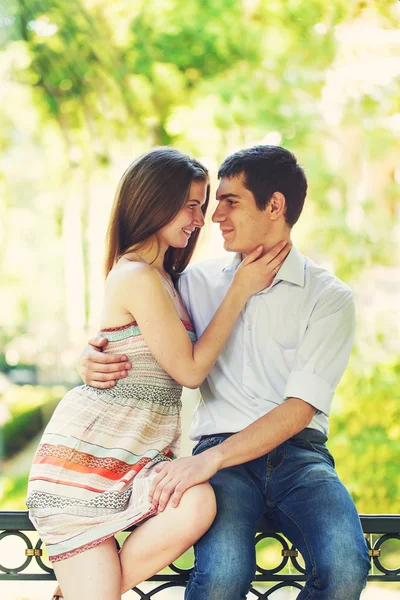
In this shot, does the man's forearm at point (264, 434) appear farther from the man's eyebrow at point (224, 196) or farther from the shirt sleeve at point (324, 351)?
the man's eyebrow at point (224, 196)

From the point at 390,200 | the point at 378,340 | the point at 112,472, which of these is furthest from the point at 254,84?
the point at 112,472

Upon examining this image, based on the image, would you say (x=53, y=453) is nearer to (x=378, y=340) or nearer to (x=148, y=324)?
(x=148, y=324)

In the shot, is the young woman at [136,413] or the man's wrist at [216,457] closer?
the young woman at [136,413]

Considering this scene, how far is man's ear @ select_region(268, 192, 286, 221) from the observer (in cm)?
181

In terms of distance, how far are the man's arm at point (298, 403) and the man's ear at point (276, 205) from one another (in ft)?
0.77

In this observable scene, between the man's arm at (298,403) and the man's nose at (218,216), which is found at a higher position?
the man's nose at (218,216)

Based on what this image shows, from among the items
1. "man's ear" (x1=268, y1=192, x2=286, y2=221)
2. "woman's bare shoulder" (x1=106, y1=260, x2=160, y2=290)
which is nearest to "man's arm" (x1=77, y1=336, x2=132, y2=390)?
"woman's bare shoulder" (x1=106, y1=260, x2=160, y2=290)

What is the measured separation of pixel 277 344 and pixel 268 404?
0.49 ft

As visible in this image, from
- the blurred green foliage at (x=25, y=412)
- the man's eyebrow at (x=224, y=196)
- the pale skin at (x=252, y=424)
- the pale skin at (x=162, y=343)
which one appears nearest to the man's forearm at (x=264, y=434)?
the pale skin at (x=252, y=424)

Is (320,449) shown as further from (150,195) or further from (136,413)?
(150,195)

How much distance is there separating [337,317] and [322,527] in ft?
1.62

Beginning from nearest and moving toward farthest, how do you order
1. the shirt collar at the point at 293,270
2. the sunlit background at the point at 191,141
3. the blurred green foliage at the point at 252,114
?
1. the shirt collar at the point at 293,270
2. the blurred green foliage at the point at 252,114
3. the sunlit background at the point at 191,141

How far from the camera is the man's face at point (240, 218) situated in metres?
1.79

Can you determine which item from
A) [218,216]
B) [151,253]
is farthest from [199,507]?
[218,216]
